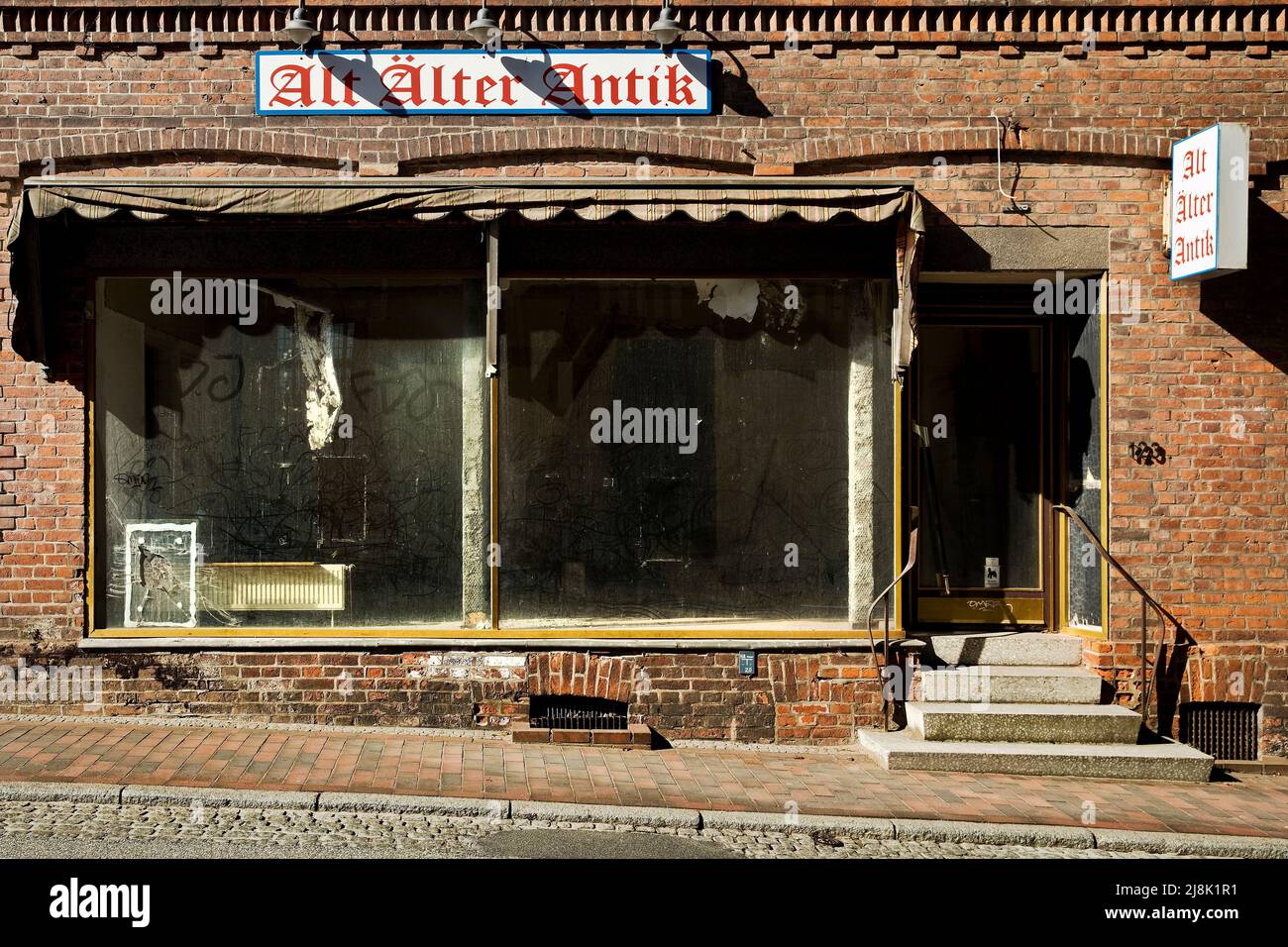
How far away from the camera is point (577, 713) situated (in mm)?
10227


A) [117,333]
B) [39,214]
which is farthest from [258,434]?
[39,214]

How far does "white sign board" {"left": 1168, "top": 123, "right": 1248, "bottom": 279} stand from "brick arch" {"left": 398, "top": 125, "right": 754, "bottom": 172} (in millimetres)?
3313

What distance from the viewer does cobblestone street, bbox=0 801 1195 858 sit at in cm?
702

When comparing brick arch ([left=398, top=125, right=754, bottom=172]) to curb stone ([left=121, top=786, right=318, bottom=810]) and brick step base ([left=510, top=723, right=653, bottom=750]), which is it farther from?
curb stone ([left=121, top=786, right=318, bottom=810])

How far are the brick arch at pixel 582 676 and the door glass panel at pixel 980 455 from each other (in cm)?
257

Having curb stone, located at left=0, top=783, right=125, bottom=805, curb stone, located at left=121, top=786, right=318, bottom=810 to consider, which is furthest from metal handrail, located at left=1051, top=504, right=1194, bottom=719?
curb stone, located at left=0, top=783, right=125, bottom=805

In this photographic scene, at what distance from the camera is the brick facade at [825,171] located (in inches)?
398

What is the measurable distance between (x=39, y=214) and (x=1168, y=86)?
832 cm

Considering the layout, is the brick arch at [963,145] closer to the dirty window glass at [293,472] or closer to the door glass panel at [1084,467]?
the door glass panel at [1084,467]

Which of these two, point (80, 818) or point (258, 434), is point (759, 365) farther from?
point (80, 818)

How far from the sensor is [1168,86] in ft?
33.6

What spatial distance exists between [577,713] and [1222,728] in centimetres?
489
